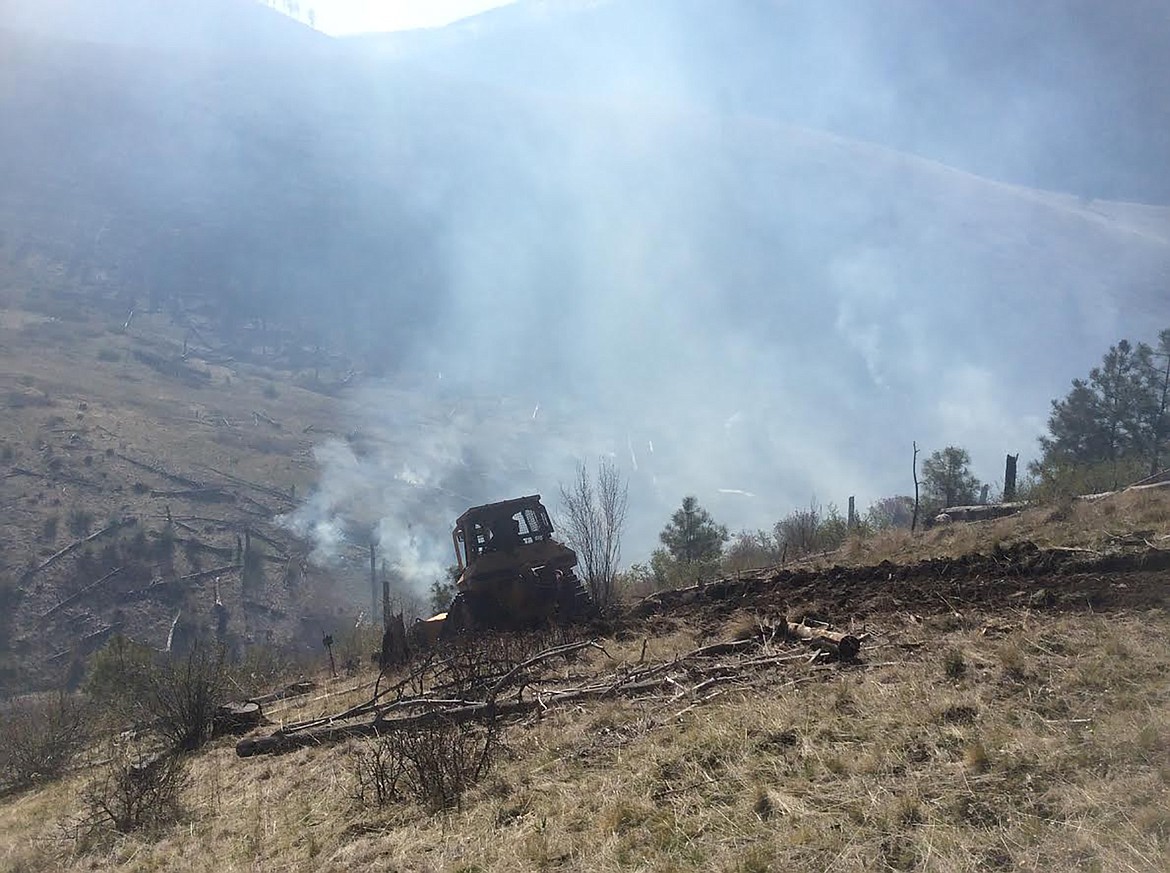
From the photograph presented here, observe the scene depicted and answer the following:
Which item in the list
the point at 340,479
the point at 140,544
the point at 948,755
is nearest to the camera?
the point at 948,755

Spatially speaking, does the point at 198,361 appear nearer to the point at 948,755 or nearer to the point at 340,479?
the point at 340,479

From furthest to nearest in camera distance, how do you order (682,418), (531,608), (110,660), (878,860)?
(682,418)
(110,660)
(531,608)
(878,860)

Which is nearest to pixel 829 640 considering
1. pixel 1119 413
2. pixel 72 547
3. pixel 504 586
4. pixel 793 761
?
pixel 793 761

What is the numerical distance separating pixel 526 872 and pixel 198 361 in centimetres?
11819

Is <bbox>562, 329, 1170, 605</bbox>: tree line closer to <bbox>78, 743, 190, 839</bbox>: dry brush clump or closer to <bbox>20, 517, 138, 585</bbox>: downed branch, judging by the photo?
<bbox>78, 743, 190, 839</bbox>: dry brush clump

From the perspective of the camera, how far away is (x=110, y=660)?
22.4 metres

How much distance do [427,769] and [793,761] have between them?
295cm

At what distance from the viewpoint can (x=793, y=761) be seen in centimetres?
489

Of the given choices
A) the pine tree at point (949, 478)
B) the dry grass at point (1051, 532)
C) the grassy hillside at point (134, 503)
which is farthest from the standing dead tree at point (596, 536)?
the grassy hillside at point (134, 503)

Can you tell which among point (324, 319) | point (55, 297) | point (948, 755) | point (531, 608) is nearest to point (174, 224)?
point (324, 319)

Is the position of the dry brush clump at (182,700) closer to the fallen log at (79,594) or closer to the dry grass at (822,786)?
the dry grass at (822,786)

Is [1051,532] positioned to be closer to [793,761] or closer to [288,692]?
[793,761]

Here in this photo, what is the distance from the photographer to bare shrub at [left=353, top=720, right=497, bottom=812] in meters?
5.84

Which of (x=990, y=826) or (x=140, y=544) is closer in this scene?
(x=990, y=826)
